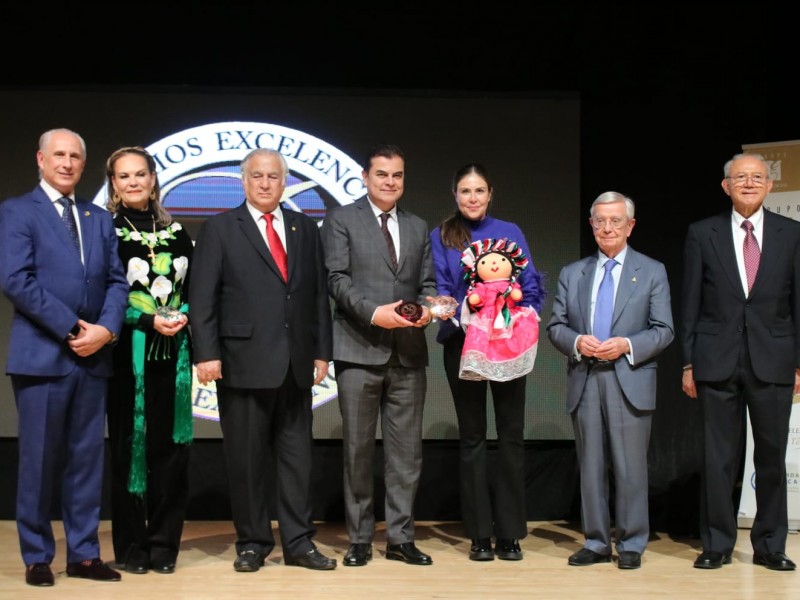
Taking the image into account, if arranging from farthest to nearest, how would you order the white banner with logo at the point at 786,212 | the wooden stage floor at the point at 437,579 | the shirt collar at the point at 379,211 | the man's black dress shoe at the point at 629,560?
the white banner with logo at the point at 786,212 → the shirt collar at the point at 379,211 → the man's black dress shoe at the point at 629,560 → the wooden stage floor at the point at 437,579

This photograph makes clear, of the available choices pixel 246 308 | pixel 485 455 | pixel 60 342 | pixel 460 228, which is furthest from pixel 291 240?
pixel 485 455

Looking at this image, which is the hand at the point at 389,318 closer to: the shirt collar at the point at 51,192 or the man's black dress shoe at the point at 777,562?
the shirt collar at the point at 51,192

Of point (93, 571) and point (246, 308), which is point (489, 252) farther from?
point (93, 571)

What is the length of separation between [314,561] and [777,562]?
6.24 feet

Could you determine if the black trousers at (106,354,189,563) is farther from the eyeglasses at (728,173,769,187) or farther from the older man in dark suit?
the eyeglasses at (728,173,769,187)

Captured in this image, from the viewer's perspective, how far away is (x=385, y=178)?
437cm

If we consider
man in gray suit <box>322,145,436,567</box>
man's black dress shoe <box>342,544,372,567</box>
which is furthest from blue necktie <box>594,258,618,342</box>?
man's black dress shoe <box>342,544,372,567</box>

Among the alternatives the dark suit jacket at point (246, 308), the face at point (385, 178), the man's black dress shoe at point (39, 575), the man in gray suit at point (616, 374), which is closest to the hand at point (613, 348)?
the man in gray suit at point (616, 374)

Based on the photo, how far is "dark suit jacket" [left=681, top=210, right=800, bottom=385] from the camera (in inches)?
171

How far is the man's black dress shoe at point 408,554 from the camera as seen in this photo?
4.37m

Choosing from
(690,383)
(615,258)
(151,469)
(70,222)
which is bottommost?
(151,469)

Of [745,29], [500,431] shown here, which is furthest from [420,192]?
[745,29]

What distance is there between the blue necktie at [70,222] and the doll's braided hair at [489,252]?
1555 millimetres

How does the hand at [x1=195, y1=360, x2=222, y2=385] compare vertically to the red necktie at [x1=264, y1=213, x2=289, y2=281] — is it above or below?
below
